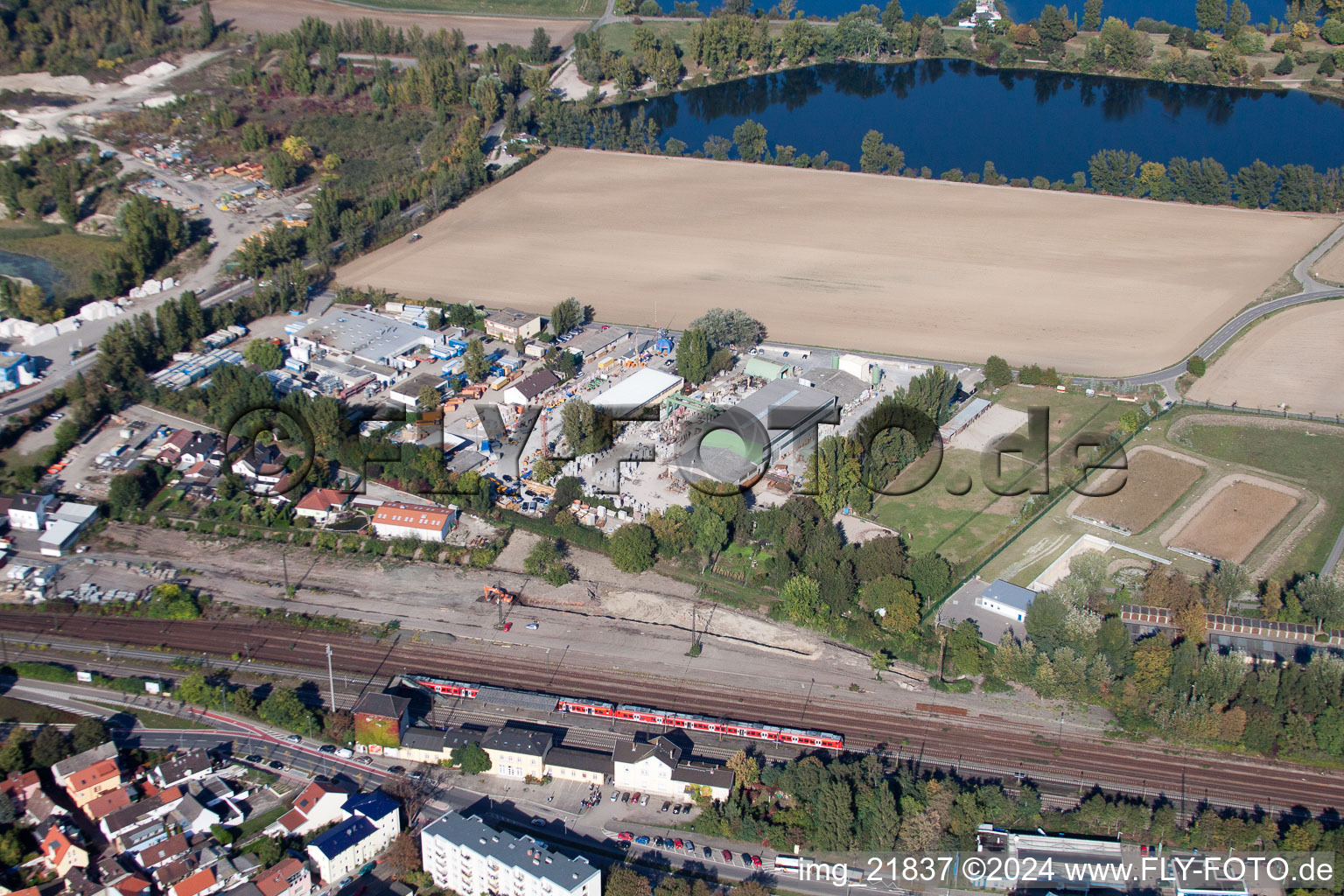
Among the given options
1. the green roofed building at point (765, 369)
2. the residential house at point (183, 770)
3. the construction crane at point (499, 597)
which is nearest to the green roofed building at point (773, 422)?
the green roofed building at point (765, 369)

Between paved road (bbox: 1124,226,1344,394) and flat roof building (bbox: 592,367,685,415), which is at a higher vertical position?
paved road (bbox: 1124,226,1344,394)

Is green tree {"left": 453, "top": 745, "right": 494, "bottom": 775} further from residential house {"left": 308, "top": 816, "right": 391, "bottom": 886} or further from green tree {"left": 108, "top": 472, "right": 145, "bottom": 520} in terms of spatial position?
green tree {"left": 108, "top": 472, "right": 145, "bottom": 520}

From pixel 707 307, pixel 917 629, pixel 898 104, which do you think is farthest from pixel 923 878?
pixel 898 104

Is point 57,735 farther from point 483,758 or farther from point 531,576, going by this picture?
point 531,576

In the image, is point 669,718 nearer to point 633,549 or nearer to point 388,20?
point 633,549

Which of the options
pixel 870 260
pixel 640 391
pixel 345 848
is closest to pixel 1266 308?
pixel 870 260

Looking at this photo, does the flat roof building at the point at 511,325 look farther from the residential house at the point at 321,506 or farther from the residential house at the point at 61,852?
the residential house at the point at 61,852

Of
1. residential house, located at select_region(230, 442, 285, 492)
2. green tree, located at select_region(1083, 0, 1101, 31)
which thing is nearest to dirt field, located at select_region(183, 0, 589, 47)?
green tree, located at select_region(1083, 0, 1101, 31)

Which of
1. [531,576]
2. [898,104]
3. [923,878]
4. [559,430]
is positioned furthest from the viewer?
[898,104]
